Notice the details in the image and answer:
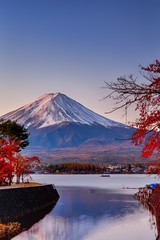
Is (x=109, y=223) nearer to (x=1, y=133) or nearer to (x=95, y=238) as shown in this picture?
(x=95, y=238)

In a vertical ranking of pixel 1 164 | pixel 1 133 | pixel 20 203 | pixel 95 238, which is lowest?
pixel 95 238

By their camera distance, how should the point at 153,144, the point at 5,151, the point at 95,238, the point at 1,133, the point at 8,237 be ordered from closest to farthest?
1. the point at 153,144
2. the point at 8,237
3. the point at 95,238
4. the point at 5,151
5. the point at 1,133

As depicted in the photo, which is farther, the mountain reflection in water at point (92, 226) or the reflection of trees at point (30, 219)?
the reflection of trees at point (30, 219)

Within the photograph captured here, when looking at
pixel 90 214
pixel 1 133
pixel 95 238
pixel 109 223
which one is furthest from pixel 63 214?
pixel 1 133

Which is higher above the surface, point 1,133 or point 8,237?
Result: point 1,133

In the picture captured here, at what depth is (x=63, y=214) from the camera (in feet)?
136

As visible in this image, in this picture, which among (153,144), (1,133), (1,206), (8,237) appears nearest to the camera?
(153,144)

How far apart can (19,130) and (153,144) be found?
46.1 meters

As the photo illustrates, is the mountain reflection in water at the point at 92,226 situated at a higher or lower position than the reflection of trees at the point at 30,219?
lower

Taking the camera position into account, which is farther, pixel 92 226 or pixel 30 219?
pixel 30 219

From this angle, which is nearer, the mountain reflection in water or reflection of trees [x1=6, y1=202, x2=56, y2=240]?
the mountain reflection in water

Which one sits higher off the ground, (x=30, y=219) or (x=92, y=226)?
(x=30, y=219)

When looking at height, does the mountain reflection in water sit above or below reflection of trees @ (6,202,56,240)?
below

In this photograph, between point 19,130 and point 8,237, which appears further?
point 19,130
